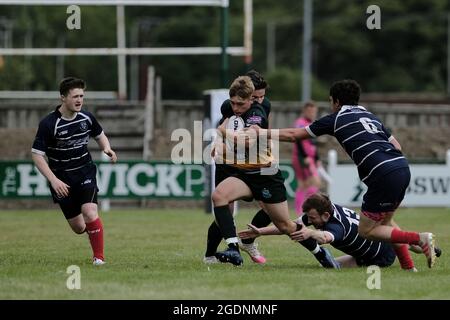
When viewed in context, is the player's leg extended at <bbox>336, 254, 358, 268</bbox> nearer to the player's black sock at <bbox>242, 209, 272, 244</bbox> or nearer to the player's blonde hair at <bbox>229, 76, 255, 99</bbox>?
the player's black sock at <bbox>242, 209, 272, 244</bbox>

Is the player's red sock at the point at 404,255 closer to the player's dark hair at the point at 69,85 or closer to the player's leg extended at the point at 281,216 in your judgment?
the player's leg extended at the point at 281,216

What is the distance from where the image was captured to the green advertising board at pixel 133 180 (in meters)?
22.3

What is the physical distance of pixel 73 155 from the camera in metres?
11.8

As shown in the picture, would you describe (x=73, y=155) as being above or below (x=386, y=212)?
above

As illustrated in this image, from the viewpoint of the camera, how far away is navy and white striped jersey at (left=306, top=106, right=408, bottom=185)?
34.2 feet

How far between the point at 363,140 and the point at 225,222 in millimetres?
1647

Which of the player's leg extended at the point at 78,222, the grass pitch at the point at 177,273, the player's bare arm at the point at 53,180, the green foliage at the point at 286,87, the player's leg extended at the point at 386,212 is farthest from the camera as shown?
the green foliage at the point at 286,87

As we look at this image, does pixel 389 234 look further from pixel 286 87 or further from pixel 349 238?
pixel 286 87

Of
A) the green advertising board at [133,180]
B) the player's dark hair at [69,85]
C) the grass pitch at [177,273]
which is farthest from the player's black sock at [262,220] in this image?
the green advertising board at [133,180]

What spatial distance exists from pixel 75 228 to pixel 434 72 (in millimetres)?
56581

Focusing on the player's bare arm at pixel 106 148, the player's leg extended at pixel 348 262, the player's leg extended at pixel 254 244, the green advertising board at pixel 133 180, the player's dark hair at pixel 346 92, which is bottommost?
the green advertising board at pixel 133 180

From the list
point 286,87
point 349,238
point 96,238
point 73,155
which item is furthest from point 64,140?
point 286,87

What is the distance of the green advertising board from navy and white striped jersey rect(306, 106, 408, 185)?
469 inches
